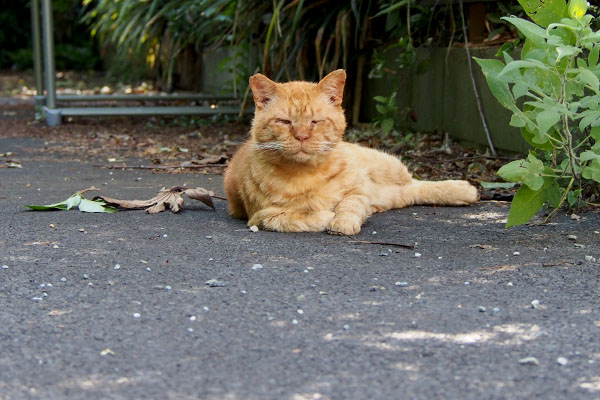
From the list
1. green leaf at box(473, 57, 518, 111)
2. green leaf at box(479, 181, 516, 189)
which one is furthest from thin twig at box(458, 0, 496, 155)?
green leaf at box(473, 57, 518, 111)

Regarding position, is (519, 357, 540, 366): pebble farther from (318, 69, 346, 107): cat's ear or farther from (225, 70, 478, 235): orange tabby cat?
(318, 69, 346, 107): cat's ear

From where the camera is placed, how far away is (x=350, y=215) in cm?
367

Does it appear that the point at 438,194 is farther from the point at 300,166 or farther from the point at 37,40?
the point at 37,40

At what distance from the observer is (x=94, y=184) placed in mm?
5273

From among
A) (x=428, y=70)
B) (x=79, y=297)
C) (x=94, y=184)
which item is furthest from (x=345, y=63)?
(x=79, y=297)

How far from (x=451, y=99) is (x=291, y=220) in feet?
9.47

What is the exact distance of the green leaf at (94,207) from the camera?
4.20 metres

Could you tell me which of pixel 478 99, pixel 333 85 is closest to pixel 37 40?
pixel 478 99

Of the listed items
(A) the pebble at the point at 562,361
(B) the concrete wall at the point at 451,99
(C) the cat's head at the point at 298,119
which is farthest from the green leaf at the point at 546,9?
(B) the concrete wall at the point at 451,99

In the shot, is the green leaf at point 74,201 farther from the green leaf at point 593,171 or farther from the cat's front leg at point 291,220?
the green leaf at point 593,171

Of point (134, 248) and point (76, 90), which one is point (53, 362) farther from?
point (76, 90)

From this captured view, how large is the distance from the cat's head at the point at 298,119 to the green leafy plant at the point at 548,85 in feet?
2.85

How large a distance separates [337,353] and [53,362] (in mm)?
782

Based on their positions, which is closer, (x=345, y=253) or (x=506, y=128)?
(x=345, y=253)
